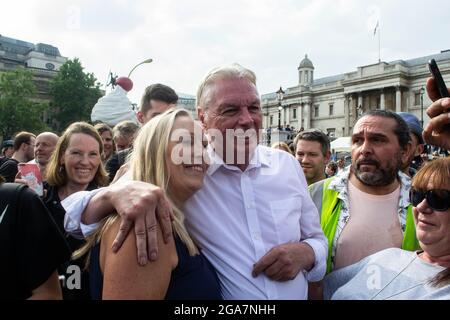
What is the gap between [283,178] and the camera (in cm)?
216

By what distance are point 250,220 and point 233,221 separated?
88 mm

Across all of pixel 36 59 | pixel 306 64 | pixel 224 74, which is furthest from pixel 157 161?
pixel 36 59

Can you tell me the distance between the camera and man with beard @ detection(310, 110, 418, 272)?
249cm

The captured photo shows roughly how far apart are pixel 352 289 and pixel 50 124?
5951 centimetres

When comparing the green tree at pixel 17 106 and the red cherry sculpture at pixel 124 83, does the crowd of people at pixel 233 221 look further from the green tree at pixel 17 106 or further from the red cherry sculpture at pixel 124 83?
the green tree at pixel 17 106

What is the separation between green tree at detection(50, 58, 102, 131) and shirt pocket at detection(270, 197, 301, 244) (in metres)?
49.2

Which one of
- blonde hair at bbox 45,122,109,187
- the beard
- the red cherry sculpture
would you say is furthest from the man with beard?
the red cherry sculpture

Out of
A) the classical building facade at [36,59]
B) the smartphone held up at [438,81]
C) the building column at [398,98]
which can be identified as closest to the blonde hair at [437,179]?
the smartphone held up at [438,81]

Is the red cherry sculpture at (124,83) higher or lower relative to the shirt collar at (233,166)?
higher

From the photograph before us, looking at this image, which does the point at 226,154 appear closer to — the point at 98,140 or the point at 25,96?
the point at 98,140

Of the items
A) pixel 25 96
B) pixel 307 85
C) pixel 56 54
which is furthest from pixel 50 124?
pixel 307 85

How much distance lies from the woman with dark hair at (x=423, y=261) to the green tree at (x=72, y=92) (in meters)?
49.5

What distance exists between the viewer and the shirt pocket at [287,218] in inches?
78.5

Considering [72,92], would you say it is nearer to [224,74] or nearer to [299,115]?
[299,115]
